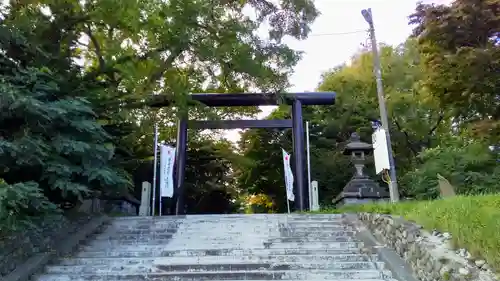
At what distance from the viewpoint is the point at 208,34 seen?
1147cm

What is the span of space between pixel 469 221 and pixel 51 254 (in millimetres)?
5938

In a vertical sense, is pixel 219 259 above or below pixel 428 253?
below

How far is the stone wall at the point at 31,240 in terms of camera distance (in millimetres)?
6016

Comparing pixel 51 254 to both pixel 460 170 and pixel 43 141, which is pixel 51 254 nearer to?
pixel 43 141

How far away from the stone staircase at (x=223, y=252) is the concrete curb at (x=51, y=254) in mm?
136

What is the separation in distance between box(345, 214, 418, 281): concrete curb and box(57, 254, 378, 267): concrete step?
0.18 metres

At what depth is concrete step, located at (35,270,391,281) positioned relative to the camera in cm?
571

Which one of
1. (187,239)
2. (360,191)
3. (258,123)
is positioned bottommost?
(187,239)

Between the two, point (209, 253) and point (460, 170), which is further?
point (460, 170)

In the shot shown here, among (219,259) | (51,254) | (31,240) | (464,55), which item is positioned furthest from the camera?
(464,55)

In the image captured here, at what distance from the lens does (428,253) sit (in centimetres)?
510

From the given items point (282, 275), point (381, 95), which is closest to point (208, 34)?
point (381, 95)

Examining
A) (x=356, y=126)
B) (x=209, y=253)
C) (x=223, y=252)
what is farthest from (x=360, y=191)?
(x=356, y=126)

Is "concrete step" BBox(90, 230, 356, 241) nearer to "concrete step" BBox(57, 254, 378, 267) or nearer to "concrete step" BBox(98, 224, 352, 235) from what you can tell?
"concrete step" BBox(98, 224, 352, 235)
